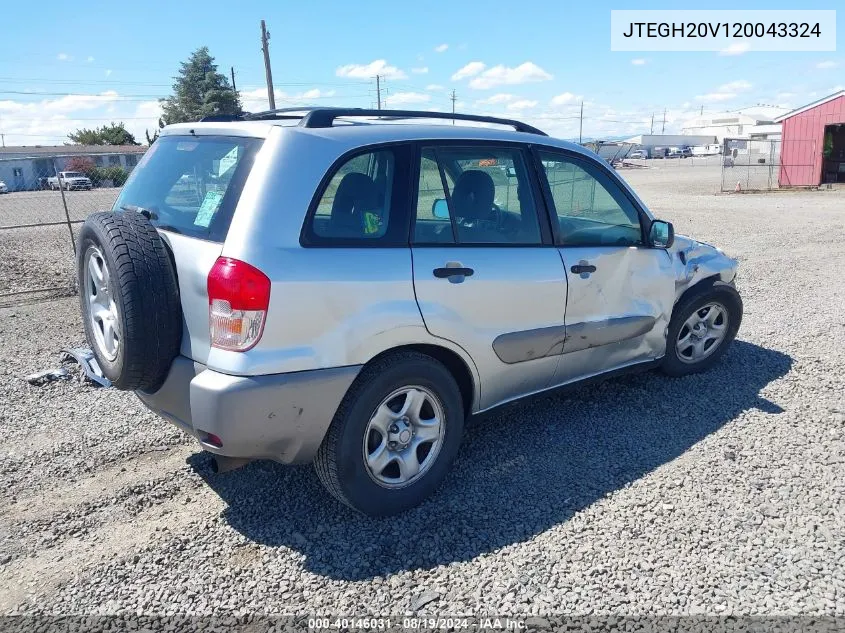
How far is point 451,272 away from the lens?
127 inches

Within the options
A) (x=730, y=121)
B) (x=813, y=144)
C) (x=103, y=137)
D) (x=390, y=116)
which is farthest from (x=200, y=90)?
(x=730, y=121)

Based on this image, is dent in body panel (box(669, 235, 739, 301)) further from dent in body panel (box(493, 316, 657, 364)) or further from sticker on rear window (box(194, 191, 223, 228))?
sticker on rear window (box(194, 191, 223, 228))

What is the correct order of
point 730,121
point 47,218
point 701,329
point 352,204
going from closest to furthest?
point 352,204, point 701,329, point 47,218, point 730,121

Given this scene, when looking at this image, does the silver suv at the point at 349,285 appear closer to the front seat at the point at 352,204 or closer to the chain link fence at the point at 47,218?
the front seat at the point at 352,204

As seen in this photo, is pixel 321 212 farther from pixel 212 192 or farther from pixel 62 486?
pixel 62 486

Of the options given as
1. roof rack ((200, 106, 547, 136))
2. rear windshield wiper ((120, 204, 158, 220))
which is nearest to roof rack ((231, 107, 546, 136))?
roof rack ((200, 106, 547, 136))

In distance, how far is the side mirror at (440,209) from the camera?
3330mm

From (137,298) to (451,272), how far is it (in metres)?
1.45

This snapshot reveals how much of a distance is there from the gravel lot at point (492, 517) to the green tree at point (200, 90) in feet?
193

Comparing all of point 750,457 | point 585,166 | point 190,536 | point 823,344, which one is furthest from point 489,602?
point 823,344

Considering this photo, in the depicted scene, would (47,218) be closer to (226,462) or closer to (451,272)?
(226,462)

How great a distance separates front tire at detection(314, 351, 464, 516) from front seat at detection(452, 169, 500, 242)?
74 cm

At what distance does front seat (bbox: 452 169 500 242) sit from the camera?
135 inches

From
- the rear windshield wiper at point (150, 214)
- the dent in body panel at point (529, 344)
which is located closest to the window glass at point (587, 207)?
the dent in body panel at point (529, 344)
